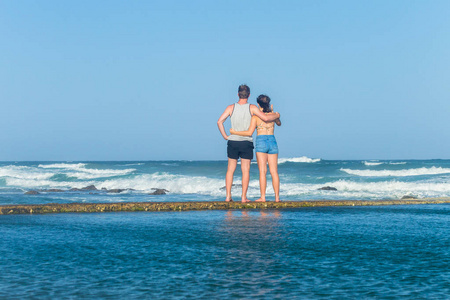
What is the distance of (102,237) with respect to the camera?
5.99 metres

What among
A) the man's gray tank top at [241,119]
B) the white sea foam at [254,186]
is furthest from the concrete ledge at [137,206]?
the white sea foam at [254,186]

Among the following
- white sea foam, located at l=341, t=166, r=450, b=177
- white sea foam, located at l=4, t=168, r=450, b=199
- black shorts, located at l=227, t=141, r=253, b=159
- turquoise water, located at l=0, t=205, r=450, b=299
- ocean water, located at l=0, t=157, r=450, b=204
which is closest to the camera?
turquoise water, located at l=0, t=205, r=450, b=299

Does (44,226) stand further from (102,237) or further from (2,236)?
(102,237)

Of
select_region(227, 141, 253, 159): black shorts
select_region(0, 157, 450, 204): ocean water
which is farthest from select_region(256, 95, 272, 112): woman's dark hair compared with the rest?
select_region(0, 157, 450, 204): ocean water

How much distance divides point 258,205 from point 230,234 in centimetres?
353

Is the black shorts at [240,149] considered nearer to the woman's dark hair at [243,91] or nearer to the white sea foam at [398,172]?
the woman's dark hair at [243,91]

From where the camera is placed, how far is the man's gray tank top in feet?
31.9

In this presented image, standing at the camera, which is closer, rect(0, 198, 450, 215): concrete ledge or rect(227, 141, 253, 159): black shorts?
rect(0, 198, 450, 215): concrete ledge

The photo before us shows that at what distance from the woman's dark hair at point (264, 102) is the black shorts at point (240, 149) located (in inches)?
28.7

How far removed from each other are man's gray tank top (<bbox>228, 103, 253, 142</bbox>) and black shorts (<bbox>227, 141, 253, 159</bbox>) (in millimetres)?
78

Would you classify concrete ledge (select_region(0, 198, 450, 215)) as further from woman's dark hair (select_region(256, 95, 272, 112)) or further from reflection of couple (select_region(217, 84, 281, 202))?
woman's dark hair (select_region(256, 95, 272, 112))

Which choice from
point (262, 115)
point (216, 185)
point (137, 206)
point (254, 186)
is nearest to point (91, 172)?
point (216, 185)

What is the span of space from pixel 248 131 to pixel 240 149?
0.38m

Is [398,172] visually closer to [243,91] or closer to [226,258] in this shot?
[243,91]
